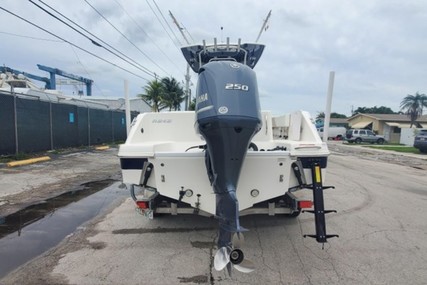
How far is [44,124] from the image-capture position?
49.2 ft

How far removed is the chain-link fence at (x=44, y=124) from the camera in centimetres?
1255

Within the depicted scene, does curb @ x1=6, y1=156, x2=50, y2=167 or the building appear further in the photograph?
the building

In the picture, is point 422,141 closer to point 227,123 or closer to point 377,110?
point 227,123

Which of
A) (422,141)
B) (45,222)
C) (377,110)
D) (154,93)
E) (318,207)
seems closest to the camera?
(318,207)

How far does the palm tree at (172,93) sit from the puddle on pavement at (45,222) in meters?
33.0

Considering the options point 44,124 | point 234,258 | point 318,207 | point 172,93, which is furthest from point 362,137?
point 234,258

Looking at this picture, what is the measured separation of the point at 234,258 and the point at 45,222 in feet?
13.0

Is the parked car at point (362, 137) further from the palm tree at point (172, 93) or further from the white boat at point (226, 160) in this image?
the white boat at point (226, 160)

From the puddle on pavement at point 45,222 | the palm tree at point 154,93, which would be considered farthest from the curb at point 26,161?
the palm tree at point 154,93

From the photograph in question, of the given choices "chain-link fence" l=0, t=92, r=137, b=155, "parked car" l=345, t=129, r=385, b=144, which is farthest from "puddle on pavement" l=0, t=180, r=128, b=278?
"parked car" l=345, t=129, r=385, b=144

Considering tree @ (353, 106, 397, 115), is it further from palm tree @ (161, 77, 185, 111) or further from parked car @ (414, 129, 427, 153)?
parked car @ (414, 129, 427, 153)

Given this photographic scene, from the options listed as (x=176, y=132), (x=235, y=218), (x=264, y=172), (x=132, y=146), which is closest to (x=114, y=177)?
(x=176, y=132)

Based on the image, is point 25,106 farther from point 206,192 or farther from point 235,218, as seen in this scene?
point 235,218

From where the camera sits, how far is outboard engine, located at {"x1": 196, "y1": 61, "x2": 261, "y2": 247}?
308 cm
